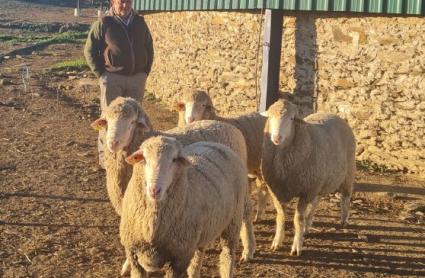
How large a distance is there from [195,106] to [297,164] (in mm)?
1548

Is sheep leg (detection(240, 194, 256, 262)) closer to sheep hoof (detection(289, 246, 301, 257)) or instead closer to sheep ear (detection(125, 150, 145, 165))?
sheep hoof (detection(289, 246, 301, 257))

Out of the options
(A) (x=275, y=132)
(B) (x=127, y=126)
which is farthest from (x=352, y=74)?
(B) (x=127, y=126)

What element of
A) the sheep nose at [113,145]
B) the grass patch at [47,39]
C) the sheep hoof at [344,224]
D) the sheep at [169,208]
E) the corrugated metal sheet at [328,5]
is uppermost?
the grass patch at [47,39]

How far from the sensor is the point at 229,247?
4879mm

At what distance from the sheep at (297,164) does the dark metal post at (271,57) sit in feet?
11.0

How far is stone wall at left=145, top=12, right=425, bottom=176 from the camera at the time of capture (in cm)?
848

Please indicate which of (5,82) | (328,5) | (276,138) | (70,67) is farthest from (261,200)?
(70,67)

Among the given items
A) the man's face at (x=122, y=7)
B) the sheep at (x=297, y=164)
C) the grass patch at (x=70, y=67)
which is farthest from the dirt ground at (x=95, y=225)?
the grass patch at (x=70, y=67)

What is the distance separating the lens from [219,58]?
37.3ft

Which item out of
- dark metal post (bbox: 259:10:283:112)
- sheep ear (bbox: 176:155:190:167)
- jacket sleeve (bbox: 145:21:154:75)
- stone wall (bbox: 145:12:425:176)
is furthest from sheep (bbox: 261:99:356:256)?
dark metal post (bbox: 259:10:283:112)

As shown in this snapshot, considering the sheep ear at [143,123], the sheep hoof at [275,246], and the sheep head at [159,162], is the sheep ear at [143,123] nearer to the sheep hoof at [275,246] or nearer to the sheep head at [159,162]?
the sheep head at [159,162]

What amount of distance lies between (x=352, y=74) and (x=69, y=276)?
227 inches

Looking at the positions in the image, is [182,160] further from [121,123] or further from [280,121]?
[280,121]

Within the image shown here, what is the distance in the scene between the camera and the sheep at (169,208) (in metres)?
3.85
